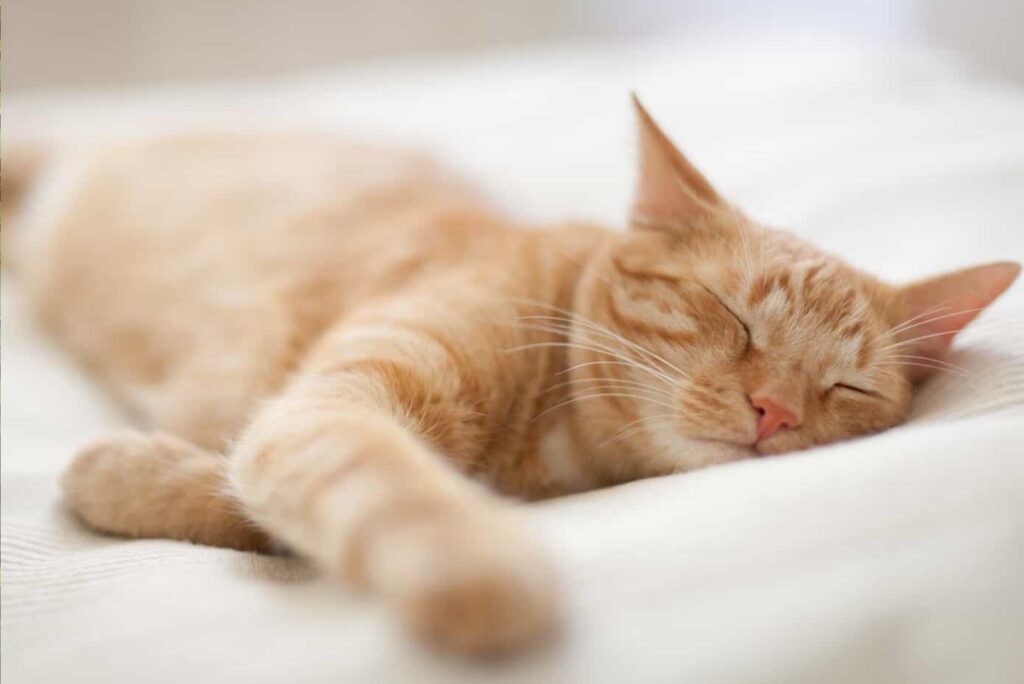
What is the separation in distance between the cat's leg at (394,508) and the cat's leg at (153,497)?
18 cm

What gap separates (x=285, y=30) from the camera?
12.9ft

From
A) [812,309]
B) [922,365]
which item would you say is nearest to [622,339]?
[812,309]

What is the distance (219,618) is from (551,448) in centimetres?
65

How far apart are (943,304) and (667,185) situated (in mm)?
469

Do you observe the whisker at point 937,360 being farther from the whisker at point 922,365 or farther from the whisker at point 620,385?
the whisker at point 620,385

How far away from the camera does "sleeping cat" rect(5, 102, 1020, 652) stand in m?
0.74

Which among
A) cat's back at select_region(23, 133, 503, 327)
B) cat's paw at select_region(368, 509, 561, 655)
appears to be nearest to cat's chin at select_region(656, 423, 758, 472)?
cat's paw at select_region(368, 509, 561, 655)

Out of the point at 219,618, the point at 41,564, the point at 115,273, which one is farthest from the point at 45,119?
the point at 219,618

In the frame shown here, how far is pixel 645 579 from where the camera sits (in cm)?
75

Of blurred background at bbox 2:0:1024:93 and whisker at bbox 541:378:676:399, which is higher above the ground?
blurred background at bbox 2:0:1024:93

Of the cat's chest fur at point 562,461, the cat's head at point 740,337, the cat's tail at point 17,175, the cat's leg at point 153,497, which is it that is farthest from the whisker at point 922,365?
the cat's tail at point 17,175

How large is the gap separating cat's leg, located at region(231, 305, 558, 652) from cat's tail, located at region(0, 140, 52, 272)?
5.56ft

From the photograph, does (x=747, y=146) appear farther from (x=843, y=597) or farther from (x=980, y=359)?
(x=843, y=597)

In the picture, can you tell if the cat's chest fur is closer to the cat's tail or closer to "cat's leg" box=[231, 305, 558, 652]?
"cat's leg" box=[231, 305, 558, 652]
